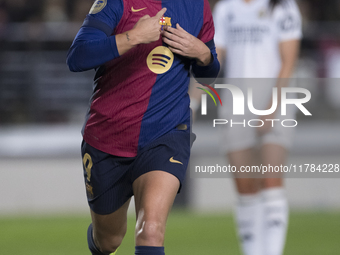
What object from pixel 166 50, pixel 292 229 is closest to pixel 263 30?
pixel 166 50

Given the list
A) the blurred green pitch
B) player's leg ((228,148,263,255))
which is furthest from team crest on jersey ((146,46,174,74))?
the blurred green pitch

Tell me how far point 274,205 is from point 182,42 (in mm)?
1592

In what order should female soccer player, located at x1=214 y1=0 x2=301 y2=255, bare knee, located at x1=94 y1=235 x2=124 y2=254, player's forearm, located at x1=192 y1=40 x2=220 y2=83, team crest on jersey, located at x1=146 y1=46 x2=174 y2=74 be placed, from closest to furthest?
team crest on jersey, located at x1=146 y1=46 x2=174 y2=74, player's forearm, located at x1=192 y1=40 x2=220 y2=83, bare knee, located at x1=94 y1=235 x2=124 y2=254, female soccer player, located at x1=214 y1=0 x2=301 y2=255

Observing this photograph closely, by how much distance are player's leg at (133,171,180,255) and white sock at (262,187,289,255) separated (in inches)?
50.6

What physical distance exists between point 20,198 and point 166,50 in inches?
223

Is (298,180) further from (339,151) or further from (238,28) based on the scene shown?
(238,28)

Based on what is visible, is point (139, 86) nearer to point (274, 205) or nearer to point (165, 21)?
point (165, 21)

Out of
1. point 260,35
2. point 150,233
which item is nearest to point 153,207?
point 150,233

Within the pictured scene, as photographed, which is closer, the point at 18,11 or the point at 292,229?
the point at 292,229

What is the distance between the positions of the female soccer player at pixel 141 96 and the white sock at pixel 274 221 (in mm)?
1163

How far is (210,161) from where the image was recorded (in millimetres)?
8086

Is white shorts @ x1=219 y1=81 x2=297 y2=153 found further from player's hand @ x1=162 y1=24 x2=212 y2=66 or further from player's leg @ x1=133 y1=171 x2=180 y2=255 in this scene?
player's leg @ x1=133 y1=171 x2=180 y2=255

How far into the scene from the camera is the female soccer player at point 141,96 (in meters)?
2.84

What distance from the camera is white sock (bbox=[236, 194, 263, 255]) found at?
4.18 meters
